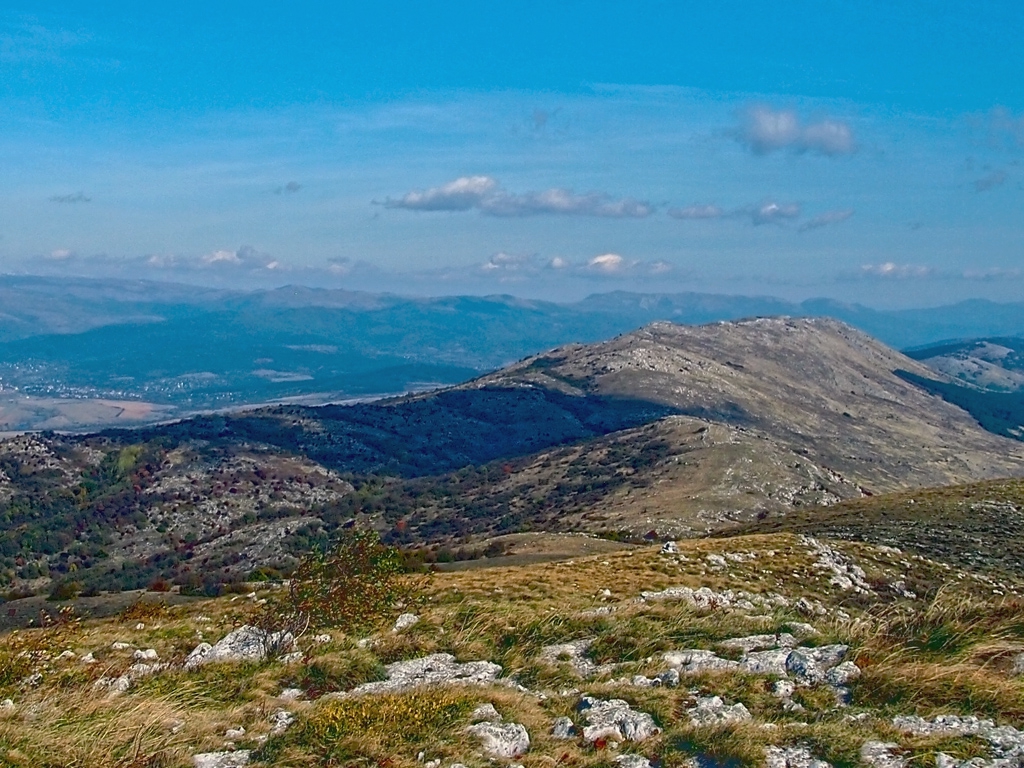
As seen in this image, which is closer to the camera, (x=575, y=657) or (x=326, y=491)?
(x=575, y=657)

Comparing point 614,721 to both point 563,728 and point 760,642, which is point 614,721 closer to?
point 563,728

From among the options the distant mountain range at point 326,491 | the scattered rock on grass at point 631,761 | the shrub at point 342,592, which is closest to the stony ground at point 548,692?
the scattered rock on grass at point 631,761

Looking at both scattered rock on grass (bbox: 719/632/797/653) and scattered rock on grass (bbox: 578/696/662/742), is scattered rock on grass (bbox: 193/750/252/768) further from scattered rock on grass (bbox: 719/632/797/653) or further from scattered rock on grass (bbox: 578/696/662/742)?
scattered rock on grass (bbox: 719/632/797/653)

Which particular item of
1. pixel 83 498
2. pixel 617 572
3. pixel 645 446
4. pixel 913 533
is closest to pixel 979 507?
pixel 913 533

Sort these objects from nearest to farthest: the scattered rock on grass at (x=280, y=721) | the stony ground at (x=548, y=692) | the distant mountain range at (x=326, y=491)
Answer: the stony ground at (x=548, y=692) < the scattered rock on grass at (x=280, y=721) < the distant mountain range at (x=326, y=491)

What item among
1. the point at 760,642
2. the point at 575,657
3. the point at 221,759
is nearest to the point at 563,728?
the point at 575,657

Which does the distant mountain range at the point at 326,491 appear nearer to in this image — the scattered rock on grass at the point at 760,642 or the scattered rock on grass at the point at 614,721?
the scattered rock on grass at the point at 760,642

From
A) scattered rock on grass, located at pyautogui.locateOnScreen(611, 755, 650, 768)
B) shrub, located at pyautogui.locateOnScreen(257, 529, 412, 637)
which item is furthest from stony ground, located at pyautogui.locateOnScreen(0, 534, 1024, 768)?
shrub, located at pyautogui.locateOnScreen(257, 529, 412, 637)

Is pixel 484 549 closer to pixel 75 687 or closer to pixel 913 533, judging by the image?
pixel 913 533

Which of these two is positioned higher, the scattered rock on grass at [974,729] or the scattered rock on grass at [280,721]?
the scattered rock on grass at [974,729]
